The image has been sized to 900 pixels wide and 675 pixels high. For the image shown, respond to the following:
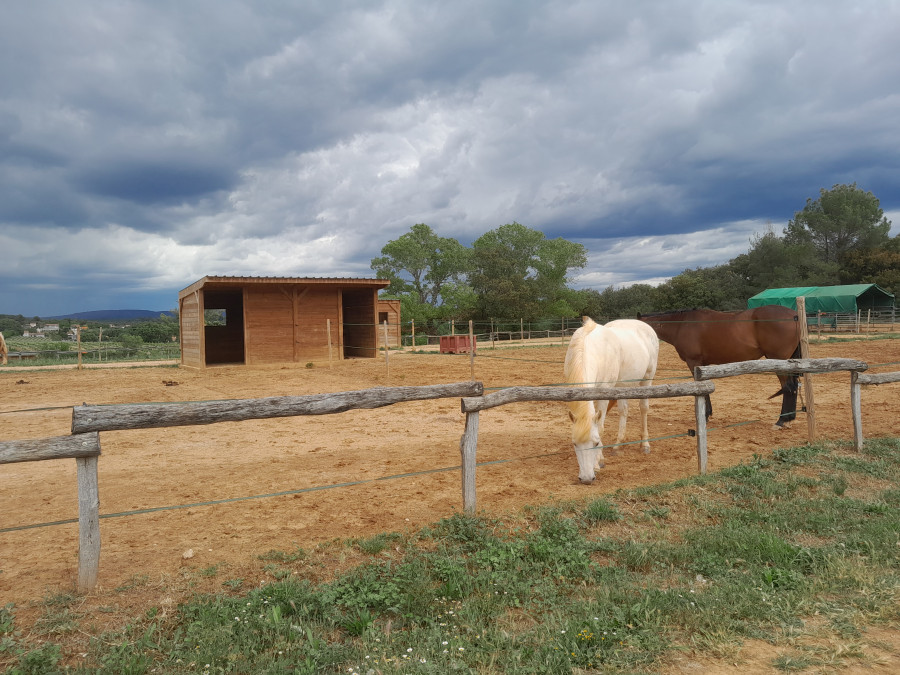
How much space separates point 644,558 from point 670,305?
44.2 meters

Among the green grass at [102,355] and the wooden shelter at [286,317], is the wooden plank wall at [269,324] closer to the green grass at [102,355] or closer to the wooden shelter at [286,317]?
the wooden shelter at [286,317]

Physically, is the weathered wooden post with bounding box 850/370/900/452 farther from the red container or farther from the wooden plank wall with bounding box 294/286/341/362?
the red container

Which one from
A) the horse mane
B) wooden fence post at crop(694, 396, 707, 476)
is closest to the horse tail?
wooden fence post at crop(694, 396, 707, 476)

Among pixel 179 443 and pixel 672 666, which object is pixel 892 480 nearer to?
pixel 672 666

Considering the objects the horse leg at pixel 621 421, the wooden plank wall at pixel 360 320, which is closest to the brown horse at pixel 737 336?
the horse leg at pixel 621 421

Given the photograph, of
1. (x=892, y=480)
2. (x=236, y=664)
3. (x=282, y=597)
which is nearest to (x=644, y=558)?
(x=282, y=597)

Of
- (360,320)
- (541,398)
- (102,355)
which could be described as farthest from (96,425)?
(102,355)

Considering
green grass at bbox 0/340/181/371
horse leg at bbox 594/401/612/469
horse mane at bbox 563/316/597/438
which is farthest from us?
green grass at bbox 0/340/181/371

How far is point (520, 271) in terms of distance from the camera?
174 feet

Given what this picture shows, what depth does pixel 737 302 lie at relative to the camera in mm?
47312

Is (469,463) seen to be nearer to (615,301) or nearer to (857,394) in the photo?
(857,394)

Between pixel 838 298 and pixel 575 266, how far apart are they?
22.8 meters

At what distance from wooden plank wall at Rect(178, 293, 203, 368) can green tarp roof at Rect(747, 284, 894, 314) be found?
36324 millimetres

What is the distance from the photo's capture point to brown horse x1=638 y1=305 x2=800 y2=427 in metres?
8.05
